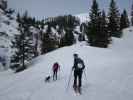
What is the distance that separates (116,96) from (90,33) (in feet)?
121

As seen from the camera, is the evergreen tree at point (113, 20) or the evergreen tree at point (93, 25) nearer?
the evergreen tree at point (93, 25)

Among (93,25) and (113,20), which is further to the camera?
(113,20)

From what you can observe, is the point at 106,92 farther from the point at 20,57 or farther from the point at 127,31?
the point at 127,31

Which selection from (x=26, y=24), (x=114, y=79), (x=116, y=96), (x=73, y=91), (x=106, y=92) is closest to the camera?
(x=116, y=96)

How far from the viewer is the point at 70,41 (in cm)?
6162

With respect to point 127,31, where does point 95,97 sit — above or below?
below

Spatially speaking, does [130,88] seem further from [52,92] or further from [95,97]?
[52,92]

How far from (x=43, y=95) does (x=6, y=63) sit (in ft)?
169

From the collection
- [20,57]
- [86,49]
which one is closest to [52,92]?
[86,49]

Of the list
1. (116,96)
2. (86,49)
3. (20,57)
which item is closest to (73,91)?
(116,96)

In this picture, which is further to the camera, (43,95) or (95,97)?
(43,95)

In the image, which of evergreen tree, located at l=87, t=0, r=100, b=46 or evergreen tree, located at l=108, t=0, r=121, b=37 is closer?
evergreen tree, located at l=87, t=0, r=100, b=46

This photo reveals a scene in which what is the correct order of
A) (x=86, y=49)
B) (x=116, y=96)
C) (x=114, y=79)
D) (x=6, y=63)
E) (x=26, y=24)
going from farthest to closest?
(x=6, y=63)
(x=26, y=24)
(x=86, y=49)
(x=114, y=79)
(x=116, y=96)

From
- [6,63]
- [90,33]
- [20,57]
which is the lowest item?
[6,63]
